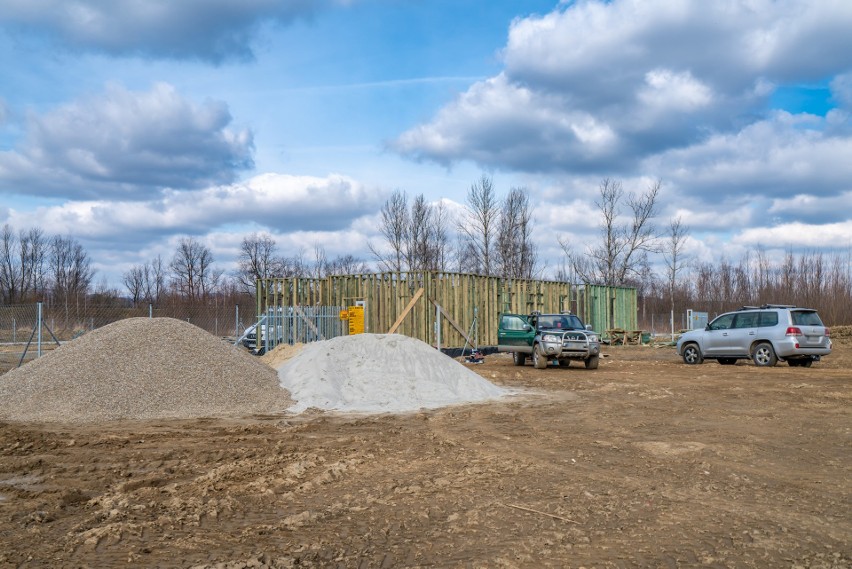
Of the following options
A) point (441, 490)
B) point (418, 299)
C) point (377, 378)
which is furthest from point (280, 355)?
point (441, 490)

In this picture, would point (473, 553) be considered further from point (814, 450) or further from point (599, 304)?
point (599, 304)

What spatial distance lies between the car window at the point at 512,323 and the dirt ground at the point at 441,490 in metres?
10.9

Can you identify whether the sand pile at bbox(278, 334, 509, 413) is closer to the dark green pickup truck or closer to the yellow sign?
the dark green pickup truck

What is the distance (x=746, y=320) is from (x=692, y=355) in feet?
8.88

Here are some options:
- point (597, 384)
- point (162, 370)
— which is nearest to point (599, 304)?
point (597, 384)

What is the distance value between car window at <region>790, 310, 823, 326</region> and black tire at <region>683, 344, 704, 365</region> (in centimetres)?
356

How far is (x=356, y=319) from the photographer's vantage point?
91.2ft

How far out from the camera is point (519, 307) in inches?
1314

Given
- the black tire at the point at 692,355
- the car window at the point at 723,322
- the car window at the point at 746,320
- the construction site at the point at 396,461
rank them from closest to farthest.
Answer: the construction site at the point at 396,461 < the car window at the point at 746,320 < the car window at the point at 723,322 < the black tire at the point at 692,355

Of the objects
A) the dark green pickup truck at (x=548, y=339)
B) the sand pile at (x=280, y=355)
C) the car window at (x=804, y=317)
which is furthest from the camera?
the dark green pickup truck at (x=548, y=339)

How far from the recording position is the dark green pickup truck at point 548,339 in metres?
22.6

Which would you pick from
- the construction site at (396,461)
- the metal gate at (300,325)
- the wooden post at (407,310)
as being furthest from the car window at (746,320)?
the metal gate at (300,325)

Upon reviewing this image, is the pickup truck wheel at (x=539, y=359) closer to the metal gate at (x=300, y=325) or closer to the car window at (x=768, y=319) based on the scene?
the car window at (x=768, y=319)

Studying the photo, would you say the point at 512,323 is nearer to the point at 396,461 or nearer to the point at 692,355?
the point at 692,355
